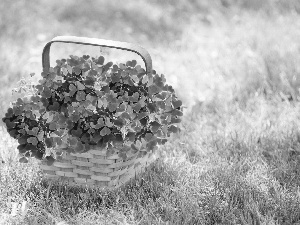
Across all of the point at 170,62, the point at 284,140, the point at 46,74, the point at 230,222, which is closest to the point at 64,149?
the point at 46,74

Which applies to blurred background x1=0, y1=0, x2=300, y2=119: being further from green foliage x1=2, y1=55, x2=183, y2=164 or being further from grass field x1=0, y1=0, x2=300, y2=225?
green foliage x1=2, y1=55, x2=183, y2=164

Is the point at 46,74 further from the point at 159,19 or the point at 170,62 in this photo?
the point at 159,19

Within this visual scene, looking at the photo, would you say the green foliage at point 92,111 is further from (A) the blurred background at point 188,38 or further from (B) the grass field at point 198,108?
(A) the blurred background at point 188,38

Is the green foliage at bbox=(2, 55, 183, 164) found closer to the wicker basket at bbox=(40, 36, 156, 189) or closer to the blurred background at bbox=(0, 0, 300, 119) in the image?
the wicker basket at bbox=(40, 36, 156, 189)

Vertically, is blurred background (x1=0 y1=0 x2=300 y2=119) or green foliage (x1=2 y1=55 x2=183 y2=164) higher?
blurred background (x1=0 y1=0 x2=300 y2=119)

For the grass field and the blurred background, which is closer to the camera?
the grass field

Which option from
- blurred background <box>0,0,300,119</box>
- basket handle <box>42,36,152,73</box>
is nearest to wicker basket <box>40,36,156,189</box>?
basket handle <box>42,36,152,73</box>

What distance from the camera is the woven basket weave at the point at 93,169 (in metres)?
2.27

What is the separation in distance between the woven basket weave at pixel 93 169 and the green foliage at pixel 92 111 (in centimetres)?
7

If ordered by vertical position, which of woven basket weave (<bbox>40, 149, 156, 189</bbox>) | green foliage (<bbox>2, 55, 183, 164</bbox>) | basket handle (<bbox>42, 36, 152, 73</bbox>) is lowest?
woven basket weave (<bbox>40, 149, 156, 189</bbox>)

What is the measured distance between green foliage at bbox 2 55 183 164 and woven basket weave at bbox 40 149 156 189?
7 cm

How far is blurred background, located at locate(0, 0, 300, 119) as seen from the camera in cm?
354

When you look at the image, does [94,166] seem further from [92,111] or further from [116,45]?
[116,45]

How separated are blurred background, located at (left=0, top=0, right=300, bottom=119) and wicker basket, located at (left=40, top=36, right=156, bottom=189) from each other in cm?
78
